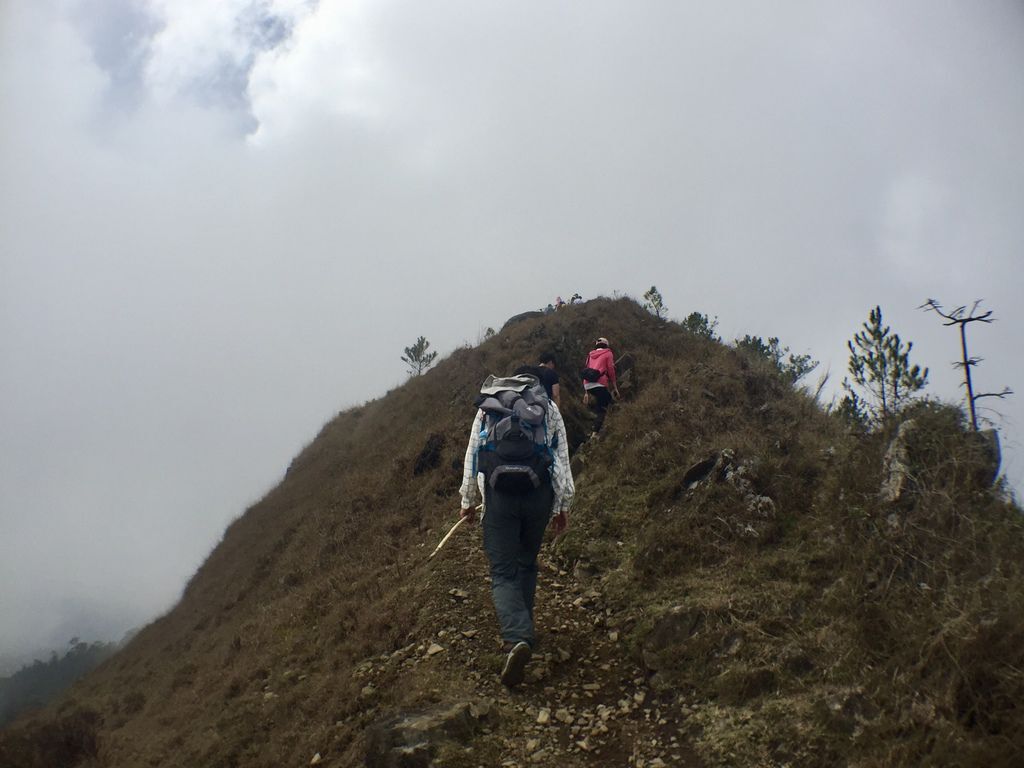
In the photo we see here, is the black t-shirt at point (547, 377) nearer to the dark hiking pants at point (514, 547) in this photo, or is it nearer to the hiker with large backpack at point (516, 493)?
the hiker with large backpack at point (516, 493)

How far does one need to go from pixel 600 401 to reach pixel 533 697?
281 inches

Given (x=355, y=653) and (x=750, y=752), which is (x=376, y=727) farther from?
(x=750, y=752)

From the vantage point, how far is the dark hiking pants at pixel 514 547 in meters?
5.07

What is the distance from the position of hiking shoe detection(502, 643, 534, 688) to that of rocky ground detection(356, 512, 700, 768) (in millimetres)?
69

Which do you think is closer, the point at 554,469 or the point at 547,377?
the point at 554,469

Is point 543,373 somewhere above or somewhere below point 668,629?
above

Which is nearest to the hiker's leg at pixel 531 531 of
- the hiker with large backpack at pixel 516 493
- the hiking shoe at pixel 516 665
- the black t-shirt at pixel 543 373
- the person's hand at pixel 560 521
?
the hiker with large backpack at pixel 516 493

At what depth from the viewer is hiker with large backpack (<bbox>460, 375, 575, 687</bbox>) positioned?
200 inches

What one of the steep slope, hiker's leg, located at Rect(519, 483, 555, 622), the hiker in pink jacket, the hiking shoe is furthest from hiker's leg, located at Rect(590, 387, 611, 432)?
the hiking shoe

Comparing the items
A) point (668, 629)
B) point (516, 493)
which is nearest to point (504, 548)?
point (516, 493)

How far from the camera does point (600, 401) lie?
1164cm

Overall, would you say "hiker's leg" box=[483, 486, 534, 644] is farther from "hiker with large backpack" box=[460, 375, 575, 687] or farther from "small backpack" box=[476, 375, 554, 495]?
"small backpack" box=[476, 375, 554, 495]

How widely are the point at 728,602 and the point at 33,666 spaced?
36.7m

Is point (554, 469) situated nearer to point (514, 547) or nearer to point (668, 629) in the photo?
point (514, 547)
